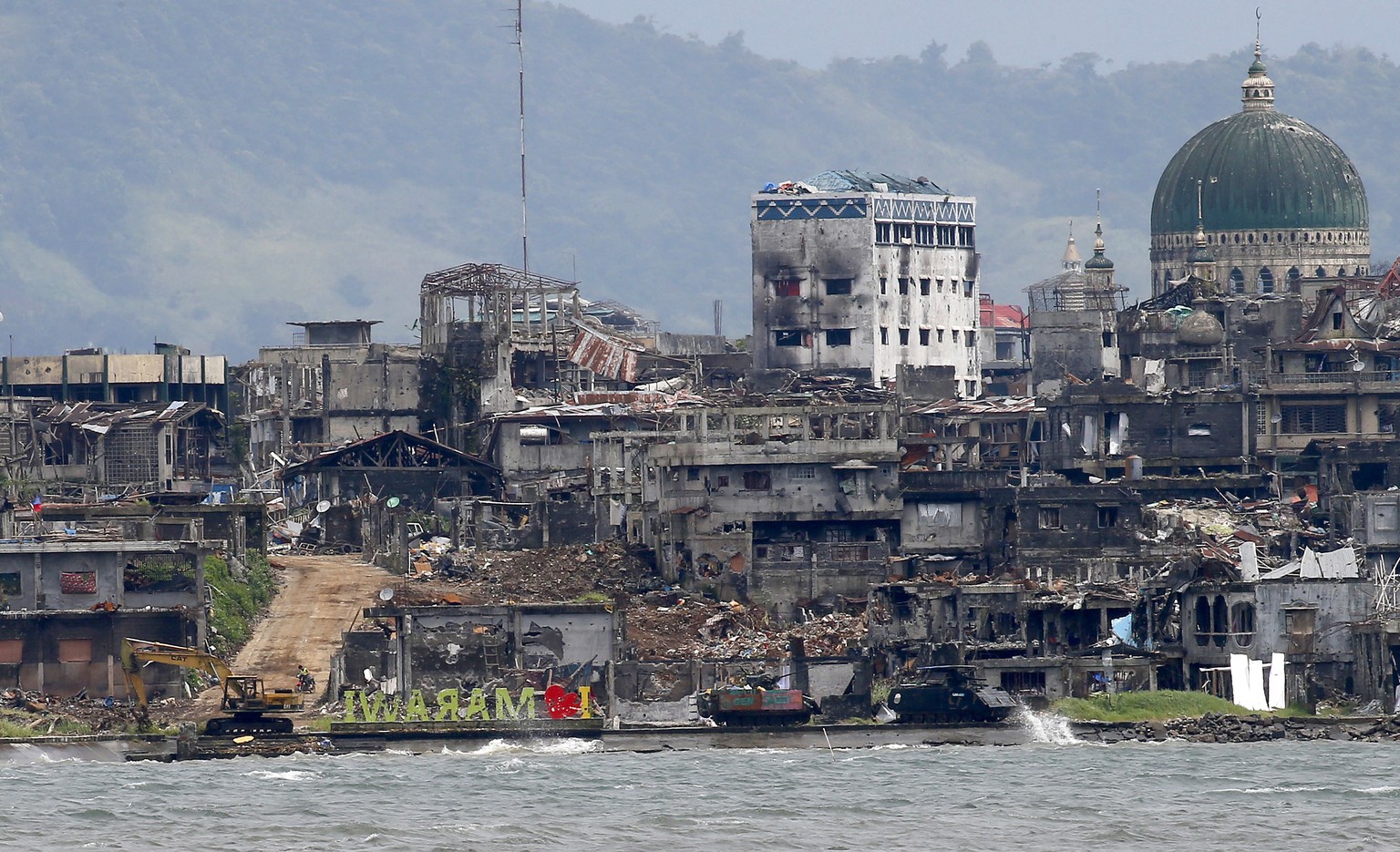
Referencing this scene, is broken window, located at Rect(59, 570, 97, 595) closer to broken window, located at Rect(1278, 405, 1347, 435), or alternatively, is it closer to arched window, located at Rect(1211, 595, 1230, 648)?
arched window, located at Rect(1211, 595, 1230, 648)

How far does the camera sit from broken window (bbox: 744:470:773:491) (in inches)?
3967

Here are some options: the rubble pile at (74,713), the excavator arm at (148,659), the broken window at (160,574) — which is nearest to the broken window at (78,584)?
the broken window at (160,574)

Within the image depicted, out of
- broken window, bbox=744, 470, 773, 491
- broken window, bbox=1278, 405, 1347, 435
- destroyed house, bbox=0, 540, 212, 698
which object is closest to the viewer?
destroyed house, bbox=0, 540, 212, 698

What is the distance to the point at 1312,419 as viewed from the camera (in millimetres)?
110750

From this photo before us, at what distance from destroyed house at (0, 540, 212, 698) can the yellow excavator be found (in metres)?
0.64

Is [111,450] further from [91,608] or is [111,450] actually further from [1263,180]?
[1263,180]

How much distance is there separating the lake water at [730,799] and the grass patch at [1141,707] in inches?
45.3

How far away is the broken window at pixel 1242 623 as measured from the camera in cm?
8588

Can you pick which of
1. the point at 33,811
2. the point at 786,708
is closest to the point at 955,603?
the point at 786,708

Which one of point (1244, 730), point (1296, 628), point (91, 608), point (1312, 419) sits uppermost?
point (1312, 419)

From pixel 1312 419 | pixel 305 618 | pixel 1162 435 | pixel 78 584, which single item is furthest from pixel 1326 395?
pixel 78 584

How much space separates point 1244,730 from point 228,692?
85.4ft

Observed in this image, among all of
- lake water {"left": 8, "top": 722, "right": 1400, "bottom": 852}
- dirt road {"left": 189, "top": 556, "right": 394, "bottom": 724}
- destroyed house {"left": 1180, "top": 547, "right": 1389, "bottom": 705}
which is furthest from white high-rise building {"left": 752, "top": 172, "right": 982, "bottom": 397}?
lake water {"left": 8, "top": 722, "right": 1400, "bottom": 852}

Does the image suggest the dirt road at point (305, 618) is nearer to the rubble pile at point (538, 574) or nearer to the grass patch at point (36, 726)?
→ the rubble pile at point (538, 574)
